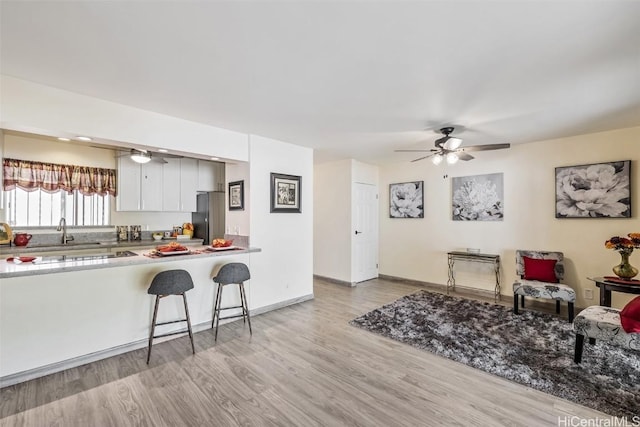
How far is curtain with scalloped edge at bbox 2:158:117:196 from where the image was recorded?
4016mm

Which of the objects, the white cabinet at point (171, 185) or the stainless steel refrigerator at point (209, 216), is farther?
the stainless steel refrigerator at point (209, 216)

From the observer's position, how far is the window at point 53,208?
13.5 feet

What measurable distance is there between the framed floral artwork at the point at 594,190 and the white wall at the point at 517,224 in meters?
0.09

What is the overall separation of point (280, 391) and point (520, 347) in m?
2.50

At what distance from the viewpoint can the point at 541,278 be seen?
159 inches

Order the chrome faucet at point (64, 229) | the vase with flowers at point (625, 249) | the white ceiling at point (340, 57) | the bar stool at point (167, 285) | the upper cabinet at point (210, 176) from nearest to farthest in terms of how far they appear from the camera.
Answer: the white ceiling at point (340, 57), the bar stool at point (167, 285), the vase with flowers at point (625, 249), the chrome faucet at point (64, 229), the upper cabinet at point (210, 176)

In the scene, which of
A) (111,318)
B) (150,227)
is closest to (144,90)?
(111,318)

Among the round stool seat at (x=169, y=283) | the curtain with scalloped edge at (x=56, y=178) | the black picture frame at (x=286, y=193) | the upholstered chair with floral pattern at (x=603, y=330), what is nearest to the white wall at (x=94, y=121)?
the black picture frame at (x=286, y=193)

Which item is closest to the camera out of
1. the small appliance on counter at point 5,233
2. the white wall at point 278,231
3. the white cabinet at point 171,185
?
the small appliance on counter at point 5,233

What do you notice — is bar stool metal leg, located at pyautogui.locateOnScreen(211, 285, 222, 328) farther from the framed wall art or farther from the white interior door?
the framed wall art

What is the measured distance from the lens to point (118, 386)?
2303mm

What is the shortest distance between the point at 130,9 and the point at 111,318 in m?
2.70

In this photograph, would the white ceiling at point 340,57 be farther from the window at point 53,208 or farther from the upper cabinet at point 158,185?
the window at point 53,208

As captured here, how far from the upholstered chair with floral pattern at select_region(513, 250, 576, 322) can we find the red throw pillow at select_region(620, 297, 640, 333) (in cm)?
151
